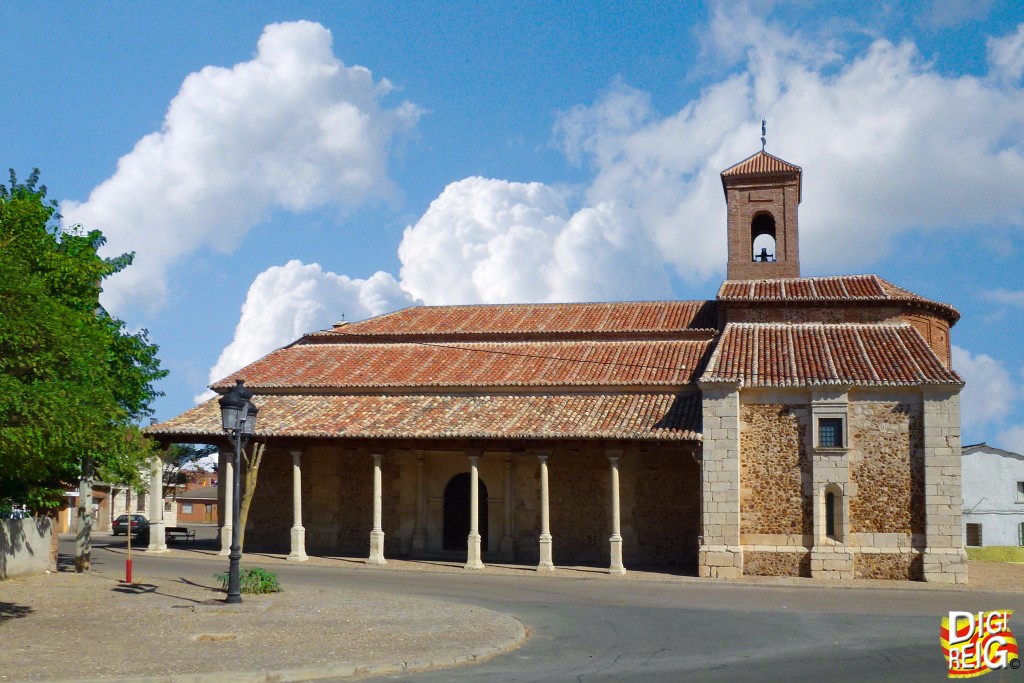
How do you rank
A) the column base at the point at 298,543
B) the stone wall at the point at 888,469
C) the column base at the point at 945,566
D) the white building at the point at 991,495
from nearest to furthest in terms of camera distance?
1. the column base at the point at 945,566
2. the stone wall at the point at 888,469
3. the column base at the point at 298,543
4. the white building at the point at 991,495

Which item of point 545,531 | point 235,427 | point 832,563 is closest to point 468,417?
point 545,531

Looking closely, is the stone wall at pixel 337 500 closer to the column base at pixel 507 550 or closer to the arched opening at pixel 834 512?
the column base at pixel 507 550

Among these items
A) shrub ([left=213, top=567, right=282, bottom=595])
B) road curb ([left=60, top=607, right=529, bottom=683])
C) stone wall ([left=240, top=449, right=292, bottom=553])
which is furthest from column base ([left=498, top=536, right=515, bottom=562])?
road curb ([left=60, top=607, right=529, bottom=683])

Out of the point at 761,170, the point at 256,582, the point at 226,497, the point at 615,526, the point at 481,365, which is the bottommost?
the point at 256,582

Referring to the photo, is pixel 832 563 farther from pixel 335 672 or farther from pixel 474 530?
pixel 335 672

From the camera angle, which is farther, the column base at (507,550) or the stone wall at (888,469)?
the column base at (507,550)

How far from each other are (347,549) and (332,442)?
436 cm

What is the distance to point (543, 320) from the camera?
3462cm

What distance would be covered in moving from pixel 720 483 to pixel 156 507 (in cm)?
1645

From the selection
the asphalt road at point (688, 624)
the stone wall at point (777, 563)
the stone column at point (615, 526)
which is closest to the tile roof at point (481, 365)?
the stone column at point (615, 526)

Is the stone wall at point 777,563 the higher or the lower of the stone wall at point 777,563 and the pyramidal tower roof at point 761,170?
the lower

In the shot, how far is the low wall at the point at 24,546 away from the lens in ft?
67.6

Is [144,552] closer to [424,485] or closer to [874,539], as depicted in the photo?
[424,485]

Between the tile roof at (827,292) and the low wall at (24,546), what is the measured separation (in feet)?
61.0
